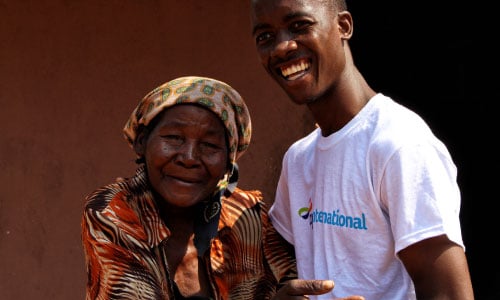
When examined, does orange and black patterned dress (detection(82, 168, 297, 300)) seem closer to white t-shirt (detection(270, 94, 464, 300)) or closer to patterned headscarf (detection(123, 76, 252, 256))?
patterned headscarf (detection(123, 76, 252, 256))

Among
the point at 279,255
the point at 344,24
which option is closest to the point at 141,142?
the point at 279,255

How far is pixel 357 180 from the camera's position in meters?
2.36

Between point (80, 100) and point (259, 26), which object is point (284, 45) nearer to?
point (259, 26)

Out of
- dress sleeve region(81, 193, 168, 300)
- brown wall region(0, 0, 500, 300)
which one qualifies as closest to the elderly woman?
dress sleeve region(81, 193, 168, 300)

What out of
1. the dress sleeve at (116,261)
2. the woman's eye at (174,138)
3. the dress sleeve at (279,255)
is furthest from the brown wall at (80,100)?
the dress sleeve at (116,261)

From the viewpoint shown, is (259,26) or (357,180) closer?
(357,180)

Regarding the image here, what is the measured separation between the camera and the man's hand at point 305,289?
223 centimetres

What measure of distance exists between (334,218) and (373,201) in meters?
0.18

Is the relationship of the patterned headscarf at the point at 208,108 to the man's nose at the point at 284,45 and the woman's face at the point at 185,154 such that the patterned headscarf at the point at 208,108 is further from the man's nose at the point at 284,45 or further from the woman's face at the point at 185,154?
the man's nose at the point at 284,45

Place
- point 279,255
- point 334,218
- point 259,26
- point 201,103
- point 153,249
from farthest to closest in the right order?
point 279,255
point 201,103
point 153,249
point 259,26
point 334,218

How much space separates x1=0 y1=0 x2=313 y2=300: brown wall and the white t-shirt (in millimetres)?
2091

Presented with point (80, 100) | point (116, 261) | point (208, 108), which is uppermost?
point (80, 100)

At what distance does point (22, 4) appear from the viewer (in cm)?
458

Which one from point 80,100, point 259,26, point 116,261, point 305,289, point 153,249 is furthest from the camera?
point 80,100
